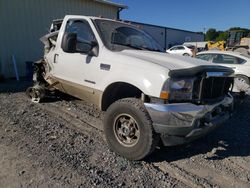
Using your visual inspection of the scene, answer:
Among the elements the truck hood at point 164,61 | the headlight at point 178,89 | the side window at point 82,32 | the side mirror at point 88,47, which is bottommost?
the headlight at point 178,89

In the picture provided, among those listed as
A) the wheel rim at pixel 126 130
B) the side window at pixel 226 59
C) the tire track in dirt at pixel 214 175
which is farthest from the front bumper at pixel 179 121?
the side window at pixel 226 59

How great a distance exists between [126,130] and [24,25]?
979cm

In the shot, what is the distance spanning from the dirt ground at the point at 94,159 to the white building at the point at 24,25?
671 centimetres

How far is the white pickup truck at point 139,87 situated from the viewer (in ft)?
11.3

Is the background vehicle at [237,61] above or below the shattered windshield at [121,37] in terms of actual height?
below

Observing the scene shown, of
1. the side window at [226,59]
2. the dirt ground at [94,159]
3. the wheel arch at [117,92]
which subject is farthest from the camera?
the side window at [226,59]

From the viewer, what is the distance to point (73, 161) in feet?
12.2

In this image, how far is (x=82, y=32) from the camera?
502cm

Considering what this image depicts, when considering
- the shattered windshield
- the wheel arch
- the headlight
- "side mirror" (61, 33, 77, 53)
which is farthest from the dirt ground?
the shattered windshield

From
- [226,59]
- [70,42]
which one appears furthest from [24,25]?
[226,59]

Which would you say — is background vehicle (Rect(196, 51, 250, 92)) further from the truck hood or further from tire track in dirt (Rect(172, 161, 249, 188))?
tire track in dirt (Rect(172, 161, 249, 188))

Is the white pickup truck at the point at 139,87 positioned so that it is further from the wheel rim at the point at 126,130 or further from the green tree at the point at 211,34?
the green tree at the point at 211,34

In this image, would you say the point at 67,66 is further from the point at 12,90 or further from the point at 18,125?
the point at 12,90

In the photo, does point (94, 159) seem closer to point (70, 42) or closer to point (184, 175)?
point (184, 175)
